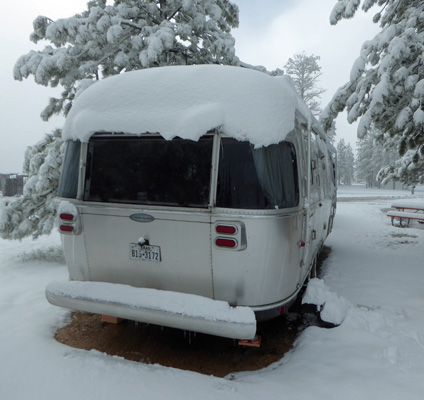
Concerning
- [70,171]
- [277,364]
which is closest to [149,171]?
[70,171]

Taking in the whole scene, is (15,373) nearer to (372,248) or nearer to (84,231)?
(84,231)

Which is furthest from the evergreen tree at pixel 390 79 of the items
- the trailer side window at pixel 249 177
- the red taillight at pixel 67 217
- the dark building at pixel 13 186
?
the dark building at pixel 13 186

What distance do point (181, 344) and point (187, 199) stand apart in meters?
1.77

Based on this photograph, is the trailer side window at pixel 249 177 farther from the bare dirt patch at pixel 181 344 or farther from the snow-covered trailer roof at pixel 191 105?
the bare dirt patch at pixel 181 344

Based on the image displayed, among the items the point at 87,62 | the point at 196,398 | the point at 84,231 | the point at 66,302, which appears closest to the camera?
the point at 196,398

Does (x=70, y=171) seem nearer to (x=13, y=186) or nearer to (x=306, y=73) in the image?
(x=13, y=186)

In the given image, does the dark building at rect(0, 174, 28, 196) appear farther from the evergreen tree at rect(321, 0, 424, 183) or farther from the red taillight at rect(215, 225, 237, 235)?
the red taillight at rect(215, 225, 237, 235)

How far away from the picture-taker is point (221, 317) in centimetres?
281

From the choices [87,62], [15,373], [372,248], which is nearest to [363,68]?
[372,248]

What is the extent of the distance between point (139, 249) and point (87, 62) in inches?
225

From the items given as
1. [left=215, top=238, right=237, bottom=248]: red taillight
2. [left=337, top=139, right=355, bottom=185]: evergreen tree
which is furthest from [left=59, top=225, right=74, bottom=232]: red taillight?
[left=337, top=139, right=355, bottom=185]: evergreen tree

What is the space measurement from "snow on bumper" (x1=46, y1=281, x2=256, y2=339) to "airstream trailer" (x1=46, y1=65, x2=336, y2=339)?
1cm

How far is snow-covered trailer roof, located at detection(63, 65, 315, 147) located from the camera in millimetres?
2992

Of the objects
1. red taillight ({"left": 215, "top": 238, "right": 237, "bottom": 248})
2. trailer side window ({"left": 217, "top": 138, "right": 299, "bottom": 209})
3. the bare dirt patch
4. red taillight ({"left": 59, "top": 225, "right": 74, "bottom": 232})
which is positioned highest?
trailer side window ({"left": 217, "top": 138, "right": 299, "bottom": 209})
